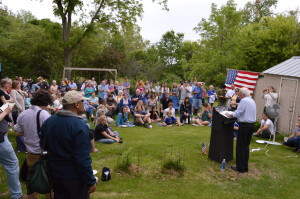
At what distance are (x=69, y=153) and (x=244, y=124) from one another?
14.6 feet

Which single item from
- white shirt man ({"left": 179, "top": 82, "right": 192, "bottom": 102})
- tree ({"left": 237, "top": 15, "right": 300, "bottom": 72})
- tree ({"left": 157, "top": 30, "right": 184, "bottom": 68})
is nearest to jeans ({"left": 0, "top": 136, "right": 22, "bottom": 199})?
white shirt man ({"left": 179, "top": 82, "right": 192, "bottom": 102})

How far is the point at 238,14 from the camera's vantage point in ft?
65.5

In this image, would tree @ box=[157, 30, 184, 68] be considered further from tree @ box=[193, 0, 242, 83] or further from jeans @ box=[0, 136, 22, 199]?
jeans @ box=[0, 136, 22, 199]

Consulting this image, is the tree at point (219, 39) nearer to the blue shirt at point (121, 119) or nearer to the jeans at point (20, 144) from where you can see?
the blue shirt at point (121, 119)

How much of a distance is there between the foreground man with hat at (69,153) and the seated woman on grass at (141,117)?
27.6 feet

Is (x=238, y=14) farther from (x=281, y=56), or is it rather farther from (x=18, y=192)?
(x=18, y=192)

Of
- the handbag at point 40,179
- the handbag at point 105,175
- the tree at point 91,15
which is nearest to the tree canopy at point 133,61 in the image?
the tree at point 91,15

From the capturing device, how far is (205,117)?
12.3 meters

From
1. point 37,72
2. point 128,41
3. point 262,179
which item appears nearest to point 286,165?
point 262,179

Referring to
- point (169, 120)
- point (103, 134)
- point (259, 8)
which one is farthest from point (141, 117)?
point (259, 8)

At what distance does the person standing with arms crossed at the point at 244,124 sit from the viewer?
237 inches

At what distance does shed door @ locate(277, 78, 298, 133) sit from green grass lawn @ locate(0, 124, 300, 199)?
1.80 meters

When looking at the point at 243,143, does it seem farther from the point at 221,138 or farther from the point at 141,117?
the point at 141,117

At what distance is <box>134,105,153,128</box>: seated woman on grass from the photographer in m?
11.5
